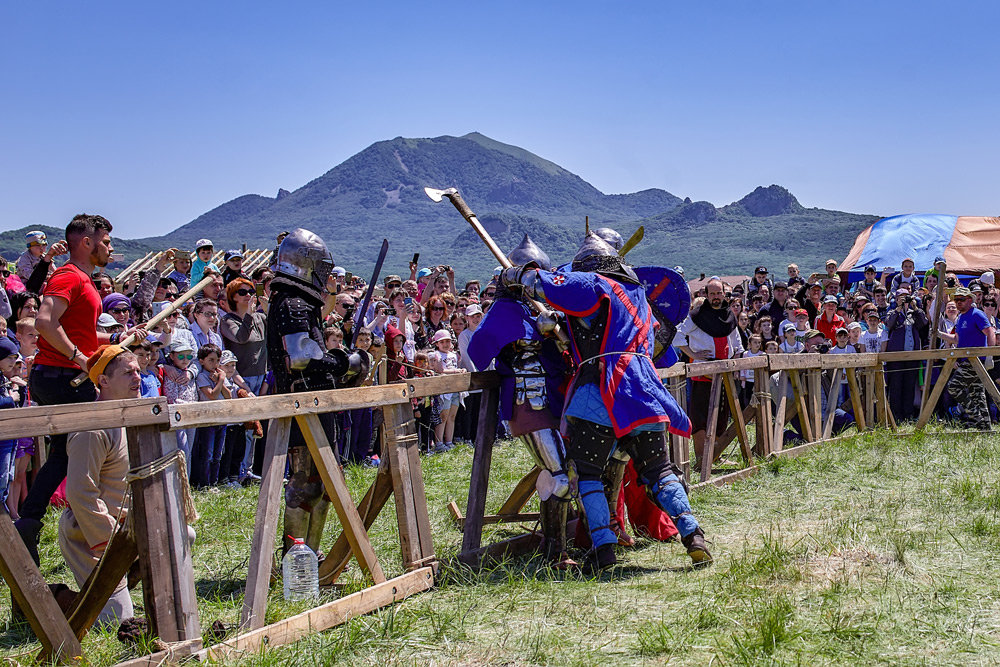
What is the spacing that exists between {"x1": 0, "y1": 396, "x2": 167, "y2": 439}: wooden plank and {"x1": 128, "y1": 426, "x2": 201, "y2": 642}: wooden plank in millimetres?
81

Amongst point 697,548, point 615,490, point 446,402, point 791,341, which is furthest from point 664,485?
point 791,341

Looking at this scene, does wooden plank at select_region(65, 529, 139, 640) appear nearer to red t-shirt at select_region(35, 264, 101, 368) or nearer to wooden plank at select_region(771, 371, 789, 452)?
red t-shirt at select_region(35, 264, 101, 368)

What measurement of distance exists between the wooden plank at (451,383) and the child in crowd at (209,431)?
3294 mm

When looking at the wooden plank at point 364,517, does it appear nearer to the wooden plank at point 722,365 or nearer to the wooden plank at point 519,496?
the wooden plank at point 519,496

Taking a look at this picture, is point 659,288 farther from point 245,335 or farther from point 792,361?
point 245,335

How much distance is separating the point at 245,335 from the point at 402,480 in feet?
14.9

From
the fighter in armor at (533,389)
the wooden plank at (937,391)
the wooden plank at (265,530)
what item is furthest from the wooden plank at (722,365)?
the wooden plank at (265,530)

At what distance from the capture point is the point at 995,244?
20812 millimetres

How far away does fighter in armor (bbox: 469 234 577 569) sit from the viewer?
5.37 meters

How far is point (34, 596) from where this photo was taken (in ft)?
10.7

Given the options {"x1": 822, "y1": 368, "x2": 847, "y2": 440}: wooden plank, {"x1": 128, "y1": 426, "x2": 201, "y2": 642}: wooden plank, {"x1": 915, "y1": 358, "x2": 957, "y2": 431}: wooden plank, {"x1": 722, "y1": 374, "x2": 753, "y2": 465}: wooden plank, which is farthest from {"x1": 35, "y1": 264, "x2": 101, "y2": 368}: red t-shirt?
{"x1": 915, "y1": 358, "x2": 957, "y2": 431}: wooden plank

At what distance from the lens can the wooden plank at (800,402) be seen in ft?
29.8

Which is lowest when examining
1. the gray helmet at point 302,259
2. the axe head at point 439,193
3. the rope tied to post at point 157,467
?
the rope tied to post at point 157,467

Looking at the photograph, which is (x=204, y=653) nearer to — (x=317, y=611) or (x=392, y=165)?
(x=317, y=611)
